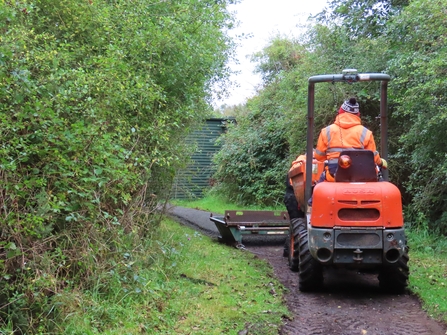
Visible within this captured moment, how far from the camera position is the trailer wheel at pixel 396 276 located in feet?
21.3

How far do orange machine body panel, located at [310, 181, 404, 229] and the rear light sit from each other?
0.78ft

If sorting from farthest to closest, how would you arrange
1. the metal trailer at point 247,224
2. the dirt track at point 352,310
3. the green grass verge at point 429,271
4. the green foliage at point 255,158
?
1. the green foliage at point 255,158
2. the metal trailer at point 247,224
3. the green grass verge at point 429,271
4. the dirt track at point 352,310

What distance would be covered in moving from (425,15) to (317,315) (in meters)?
5.64

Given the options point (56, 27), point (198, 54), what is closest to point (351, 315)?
point (198, 54)

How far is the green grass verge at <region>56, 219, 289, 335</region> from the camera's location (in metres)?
4.89

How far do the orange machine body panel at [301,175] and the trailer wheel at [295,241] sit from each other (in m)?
0.31

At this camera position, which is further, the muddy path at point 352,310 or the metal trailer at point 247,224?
the metal trailer at point 247,224

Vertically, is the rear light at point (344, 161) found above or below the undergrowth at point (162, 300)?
above

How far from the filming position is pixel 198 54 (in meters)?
8.46

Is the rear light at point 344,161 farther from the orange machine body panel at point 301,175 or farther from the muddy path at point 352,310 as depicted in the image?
the muddy path at point 352,310

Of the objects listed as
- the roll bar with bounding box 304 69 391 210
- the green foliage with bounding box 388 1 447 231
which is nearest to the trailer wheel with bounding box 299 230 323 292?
the roll bar with bounding box 304 69 391 210

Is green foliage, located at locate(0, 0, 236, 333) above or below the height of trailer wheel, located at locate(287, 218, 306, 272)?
above

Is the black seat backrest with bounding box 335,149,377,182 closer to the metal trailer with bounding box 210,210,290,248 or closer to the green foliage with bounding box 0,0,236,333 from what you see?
the green foliage with bounding box 0,0,236,333

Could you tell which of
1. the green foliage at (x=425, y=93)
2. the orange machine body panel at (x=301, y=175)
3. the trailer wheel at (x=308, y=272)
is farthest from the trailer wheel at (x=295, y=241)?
the green foliage at (x=425, y=93)
